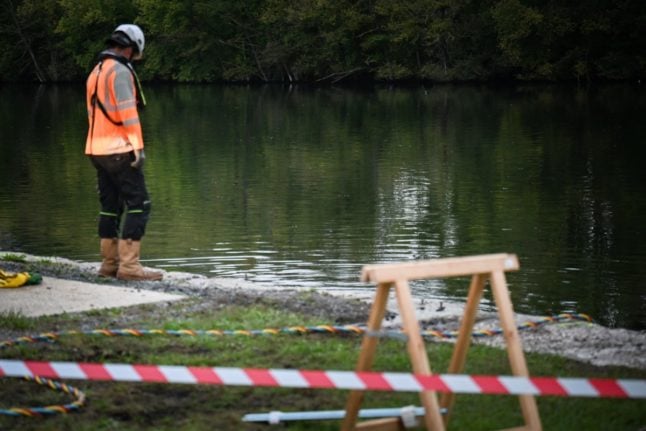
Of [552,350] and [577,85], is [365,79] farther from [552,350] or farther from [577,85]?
[552,350]

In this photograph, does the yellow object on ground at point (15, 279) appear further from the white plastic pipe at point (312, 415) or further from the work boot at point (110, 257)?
the white plastic pipe at point (312, 415)

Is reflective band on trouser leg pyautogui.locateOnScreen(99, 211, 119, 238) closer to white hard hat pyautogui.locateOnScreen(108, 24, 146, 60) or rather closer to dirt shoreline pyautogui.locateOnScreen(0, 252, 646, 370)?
dirt shoreline pyautogui.locateOnScreen(0, 252, 646, 370)

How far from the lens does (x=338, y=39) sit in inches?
3132

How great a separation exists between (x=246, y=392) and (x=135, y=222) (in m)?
4.50

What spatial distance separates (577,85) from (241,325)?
6290 cm

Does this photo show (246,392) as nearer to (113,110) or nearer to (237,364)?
(237,364)

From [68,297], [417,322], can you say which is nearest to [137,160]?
[68,297]

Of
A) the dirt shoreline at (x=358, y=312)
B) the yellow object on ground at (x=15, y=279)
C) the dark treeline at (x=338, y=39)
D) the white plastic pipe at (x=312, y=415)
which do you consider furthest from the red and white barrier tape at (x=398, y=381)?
the dark treeline at (x=338, y=39)

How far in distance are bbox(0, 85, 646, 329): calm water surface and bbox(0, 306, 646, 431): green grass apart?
424 cm

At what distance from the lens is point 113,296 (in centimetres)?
1016

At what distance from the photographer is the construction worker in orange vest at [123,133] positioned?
11.3 metres

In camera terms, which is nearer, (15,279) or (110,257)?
(15,279)

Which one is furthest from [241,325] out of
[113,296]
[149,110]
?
[149,110]

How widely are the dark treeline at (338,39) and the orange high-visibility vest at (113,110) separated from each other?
60.6 meters
